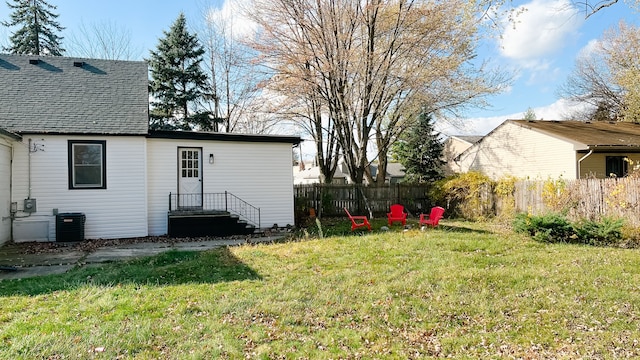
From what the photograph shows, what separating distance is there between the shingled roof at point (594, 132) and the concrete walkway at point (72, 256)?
12299 millimetres

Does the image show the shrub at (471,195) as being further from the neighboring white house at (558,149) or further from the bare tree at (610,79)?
the bare tree at (610,79)

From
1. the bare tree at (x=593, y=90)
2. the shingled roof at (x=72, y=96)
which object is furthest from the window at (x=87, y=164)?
the bare tree at (x=593, y=90)

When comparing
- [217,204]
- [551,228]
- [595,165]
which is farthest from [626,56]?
[217,204]

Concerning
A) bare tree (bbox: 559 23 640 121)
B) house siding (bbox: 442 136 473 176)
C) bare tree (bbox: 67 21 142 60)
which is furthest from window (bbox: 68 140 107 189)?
house siding (bbox: 442 136 473 176)

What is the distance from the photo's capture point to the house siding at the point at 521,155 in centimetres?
1463

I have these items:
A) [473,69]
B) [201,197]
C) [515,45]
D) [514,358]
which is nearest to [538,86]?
[473,69]

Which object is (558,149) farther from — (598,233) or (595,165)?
(598,233)

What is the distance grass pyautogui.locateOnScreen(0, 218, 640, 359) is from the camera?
342 centimetres

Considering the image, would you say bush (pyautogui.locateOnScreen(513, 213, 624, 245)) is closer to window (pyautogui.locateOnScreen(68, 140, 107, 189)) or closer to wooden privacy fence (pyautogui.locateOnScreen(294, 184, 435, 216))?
wooden privacy fence (pyautogui.locateOnScreen(294, 184, 435, 216))

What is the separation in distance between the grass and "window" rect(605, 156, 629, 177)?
33.4 ft

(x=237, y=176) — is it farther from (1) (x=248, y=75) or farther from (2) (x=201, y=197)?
(1) (x=248, y=75)

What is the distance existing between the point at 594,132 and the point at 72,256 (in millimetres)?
19316

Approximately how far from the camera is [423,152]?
23.9 metres

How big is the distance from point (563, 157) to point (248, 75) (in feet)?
42.2
